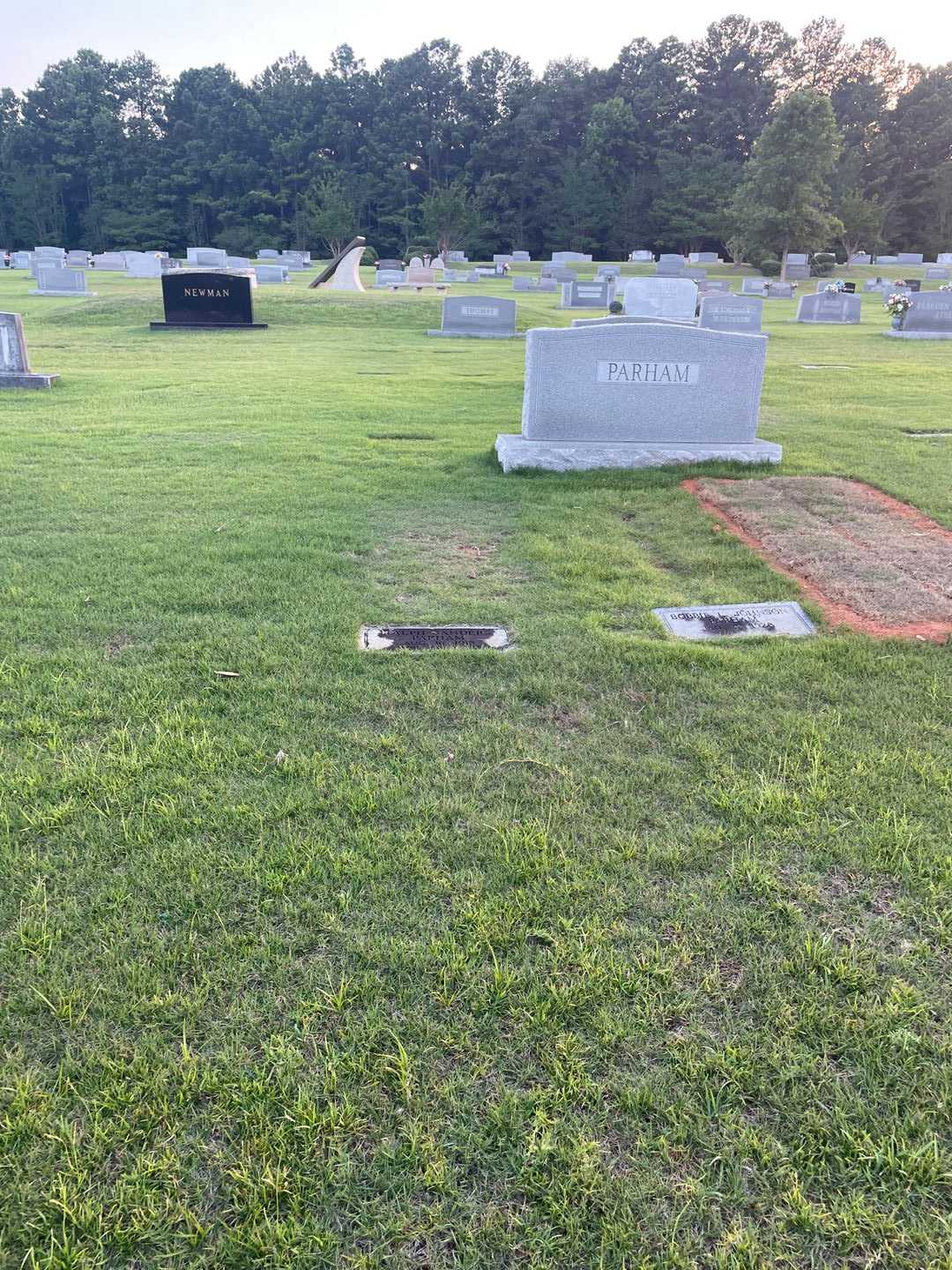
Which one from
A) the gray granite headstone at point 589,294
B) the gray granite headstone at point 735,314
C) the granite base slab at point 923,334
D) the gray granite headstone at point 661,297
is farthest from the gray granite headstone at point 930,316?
the gray granite headstone at point 589,294

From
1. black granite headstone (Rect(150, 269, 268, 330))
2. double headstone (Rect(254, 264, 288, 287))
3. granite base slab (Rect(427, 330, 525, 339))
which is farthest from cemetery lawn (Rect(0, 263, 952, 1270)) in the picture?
double headstone (Rect(254, 264, 288, 287))

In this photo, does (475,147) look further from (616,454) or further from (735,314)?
(616,454)

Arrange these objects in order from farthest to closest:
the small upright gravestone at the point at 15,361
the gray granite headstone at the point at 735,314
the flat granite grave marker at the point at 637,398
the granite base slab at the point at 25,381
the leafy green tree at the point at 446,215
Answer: the leafy green tree at the point at 446,215 < the gray granite headstone at the point at 735,314 < the granite base slab at the point at 25,381 < the small upright gravestone at the point at 15,361 < the flat granite grave marker at the point at 637,398

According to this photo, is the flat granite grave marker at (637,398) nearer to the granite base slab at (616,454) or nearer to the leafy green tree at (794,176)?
the granite base slab at (616,454)

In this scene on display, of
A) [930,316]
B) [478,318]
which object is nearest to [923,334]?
[930,316]

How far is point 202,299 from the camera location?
58.1 feet

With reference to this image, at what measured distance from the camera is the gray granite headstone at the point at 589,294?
24.3 meters

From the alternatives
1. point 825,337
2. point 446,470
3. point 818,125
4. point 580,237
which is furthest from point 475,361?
Answer: point 580,237

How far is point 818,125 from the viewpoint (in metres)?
39.0

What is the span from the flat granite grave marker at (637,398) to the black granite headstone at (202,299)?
1326 cm

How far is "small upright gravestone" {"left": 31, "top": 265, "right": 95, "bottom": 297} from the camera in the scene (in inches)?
1031

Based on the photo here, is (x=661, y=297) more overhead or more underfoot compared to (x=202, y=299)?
more overhead

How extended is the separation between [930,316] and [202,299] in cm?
1652

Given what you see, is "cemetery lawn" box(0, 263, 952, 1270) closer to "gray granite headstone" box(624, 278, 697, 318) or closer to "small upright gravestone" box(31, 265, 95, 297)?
"gray granite headstone" box(624, 278, 697, 318)
